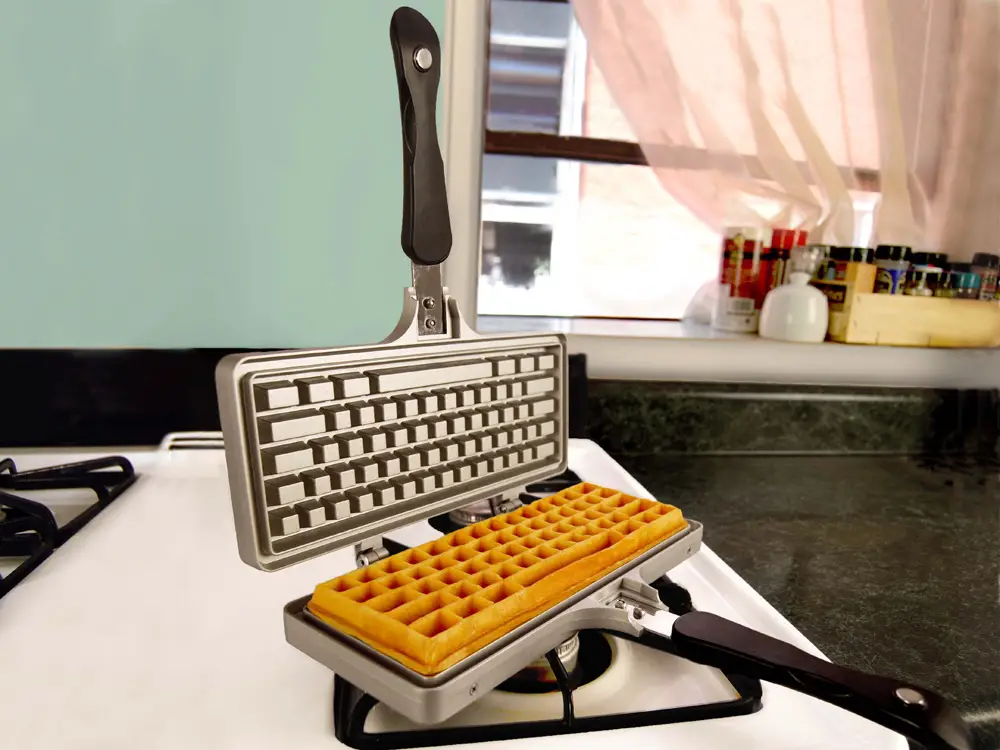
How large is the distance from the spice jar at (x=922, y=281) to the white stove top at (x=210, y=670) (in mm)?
830

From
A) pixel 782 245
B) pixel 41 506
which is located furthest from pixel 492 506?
pixel 782 245

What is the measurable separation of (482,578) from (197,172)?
0.69 metres

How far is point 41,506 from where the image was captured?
1.91 feet

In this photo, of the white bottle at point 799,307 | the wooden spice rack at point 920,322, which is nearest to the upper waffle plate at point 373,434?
the white bottle at point 799,307

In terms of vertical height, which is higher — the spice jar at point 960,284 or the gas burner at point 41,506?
the spice jar at point 960,284

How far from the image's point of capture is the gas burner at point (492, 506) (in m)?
0.60

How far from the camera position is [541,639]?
0.38 metres

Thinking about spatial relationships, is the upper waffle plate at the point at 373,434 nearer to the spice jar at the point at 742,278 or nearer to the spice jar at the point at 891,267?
→ the spice jar at the point at 742,278

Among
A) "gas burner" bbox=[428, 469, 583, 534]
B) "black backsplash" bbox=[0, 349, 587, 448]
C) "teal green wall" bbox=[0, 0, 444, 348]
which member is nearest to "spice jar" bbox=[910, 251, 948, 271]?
"gas burner" bbox=[428, 469, 583, 534]

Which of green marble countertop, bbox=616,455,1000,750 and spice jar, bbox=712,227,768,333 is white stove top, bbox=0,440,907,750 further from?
spice jar, bbox=712,227,768,333

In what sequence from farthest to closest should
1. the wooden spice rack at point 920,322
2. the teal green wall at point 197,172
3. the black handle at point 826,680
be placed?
1. the wooden spice rack at point 920,322
2. the teal green wall at point 197,172
3. the black handle at point 826,680

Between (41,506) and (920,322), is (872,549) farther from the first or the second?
(41,506)

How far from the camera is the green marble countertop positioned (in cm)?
51

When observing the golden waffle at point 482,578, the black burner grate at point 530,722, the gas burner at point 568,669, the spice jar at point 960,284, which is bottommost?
the gas burner at point 568,669
